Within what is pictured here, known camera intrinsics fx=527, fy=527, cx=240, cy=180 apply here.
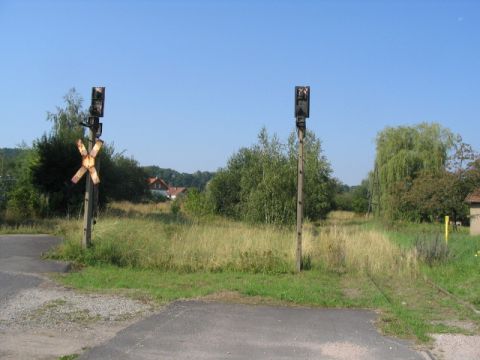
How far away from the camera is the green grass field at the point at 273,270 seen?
29.8 ft

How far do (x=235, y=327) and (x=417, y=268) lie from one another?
7.08 meters

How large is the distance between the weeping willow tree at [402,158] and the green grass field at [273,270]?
30.4 m

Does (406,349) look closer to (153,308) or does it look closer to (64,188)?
(153,308)

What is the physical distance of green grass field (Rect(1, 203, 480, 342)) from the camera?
9078 millimetres

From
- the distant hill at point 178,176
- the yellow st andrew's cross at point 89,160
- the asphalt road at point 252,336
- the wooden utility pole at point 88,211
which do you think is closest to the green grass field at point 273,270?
the wooden utility pole at point 88,211

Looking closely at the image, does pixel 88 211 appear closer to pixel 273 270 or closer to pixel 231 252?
pixel 231 252

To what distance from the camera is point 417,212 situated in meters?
41.5

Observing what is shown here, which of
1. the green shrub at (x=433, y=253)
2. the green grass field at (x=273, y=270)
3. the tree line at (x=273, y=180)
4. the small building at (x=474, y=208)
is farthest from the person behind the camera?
the small building at (x=474, y=208)

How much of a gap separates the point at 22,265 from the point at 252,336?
7.60 m

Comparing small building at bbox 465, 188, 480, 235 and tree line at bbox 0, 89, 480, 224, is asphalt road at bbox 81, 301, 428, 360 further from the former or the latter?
small building at bbox 465, 188, 480, 235

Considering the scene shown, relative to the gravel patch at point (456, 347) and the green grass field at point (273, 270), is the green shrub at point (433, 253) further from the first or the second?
the gravel patch at point (456, 347)

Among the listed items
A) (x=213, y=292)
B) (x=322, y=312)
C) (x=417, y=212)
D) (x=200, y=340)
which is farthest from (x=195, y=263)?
(x=417, y=212)

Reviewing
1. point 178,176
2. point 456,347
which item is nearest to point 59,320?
point 456,347

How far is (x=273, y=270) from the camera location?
12109 millimetres
